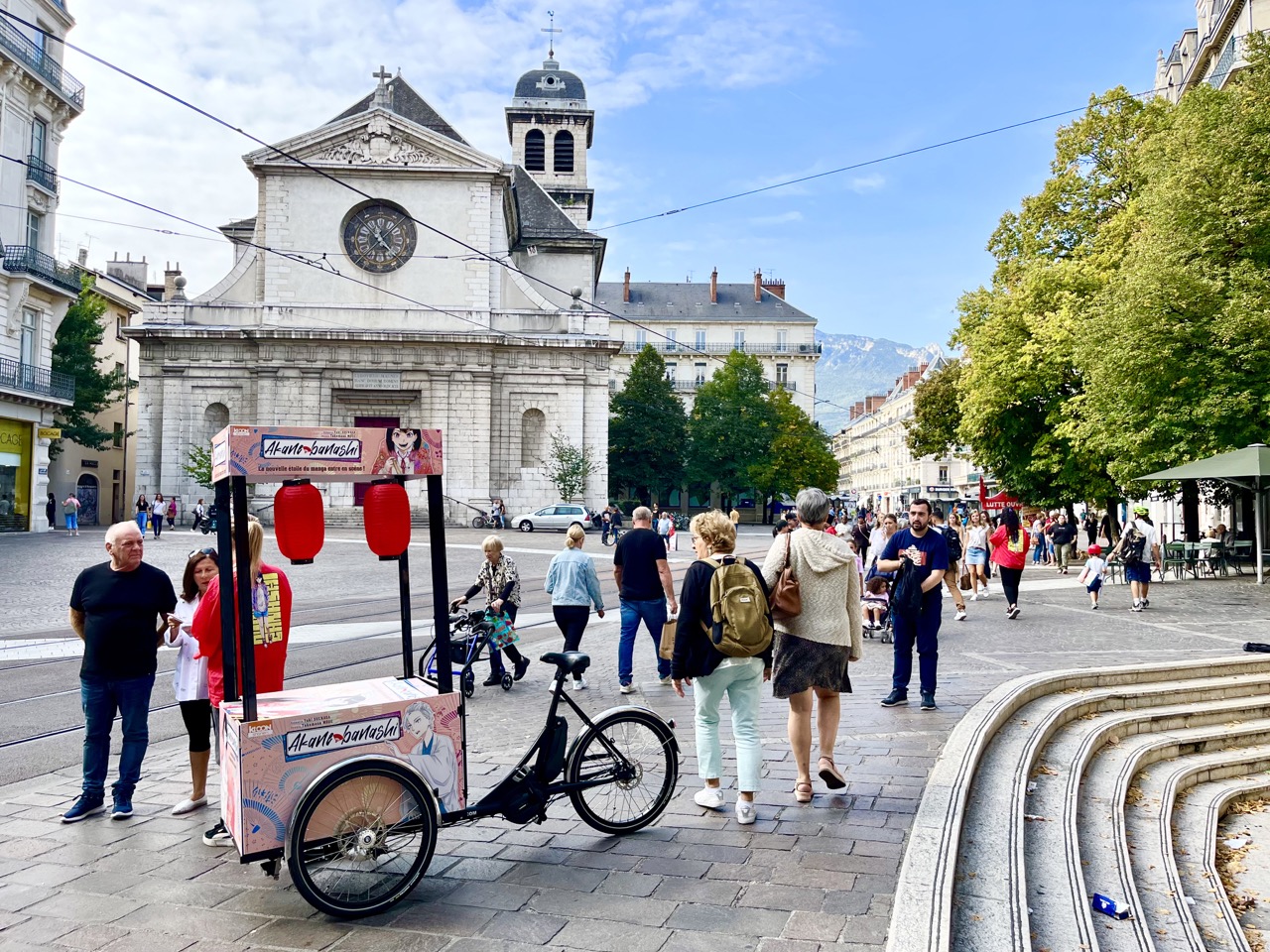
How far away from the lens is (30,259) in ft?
109

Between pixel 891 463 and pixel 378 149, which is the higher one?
pixel 378 149

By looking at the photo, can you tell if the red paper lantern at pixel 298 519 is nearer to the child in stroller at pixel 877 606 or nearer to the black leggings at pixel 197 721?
the black leggings at pixel 197 721

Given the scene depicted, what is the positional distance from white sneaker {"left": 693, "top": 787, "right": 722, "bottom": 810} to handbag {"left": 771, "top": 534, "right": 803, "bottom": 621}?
1.03 m

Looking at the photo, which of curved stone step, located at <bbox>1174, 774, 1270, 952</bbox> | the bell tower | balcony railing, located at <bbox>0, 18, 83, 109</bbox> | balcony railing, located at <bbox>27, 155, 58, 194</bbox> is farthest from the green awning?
the bell tower

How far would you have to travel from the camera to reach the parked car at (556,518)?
138ft

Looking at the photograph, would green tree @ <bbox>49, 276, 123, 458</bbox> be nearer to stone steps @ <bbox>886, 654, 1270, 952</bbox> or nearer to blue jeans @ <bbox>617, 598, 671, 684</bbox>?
blue jeans @ <bbox>617, 598, 671, 684</bbox>

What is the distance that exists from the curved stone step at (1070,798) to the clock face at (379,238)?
42.0 meters

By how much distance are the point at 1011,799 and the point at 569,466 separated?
40.2m

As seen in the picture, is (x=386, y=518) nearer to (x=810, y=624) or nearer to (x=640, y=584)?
(x=810, y=624)

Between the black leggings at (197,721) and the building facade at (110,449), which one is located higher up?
the building facade at (110,449)

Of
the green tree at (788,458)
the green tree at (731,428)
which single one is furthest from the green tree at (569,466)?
the green tree at (731,428)

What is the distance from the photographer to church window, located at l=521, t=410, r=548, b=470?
4706 cm

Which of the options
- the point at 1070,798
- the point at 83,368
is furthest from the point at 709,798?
the point at 83,368

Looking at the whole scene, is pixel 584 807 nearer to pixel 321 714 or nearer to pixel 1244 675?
pixel 321 714
